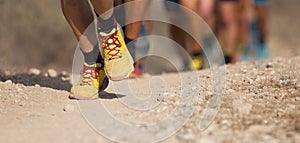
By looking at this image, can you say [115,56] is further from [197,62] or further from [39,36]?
[39,36]

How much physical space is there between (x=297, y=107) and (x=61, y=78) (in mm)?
2302

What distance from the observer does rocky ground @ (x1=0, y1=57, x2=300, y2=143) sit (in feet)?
9.41

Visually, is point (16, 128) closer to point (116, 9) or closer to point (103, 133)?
point (103, 133)

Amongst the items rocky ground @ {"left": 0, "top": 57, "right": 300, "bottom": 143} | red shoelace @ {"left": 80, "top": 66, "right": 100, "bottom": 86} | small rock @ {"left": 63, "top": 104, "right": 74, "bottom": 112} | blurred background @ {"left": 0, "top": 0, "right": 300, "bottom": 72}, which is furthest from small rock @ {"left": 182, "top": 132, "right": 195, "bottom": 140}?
blurred background @ {"left": 0, "top": 0, "right": 300, "bottom": 72}

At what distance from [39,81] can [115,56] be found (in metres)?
1.08

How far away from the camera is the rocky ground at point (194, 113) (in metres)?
2.87

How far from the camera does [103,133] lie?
118 inches

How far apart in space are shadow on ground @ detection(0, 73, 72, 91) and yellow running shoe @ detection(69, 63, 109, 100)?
18.2 inches

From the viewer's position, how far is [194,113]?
10.6 ft

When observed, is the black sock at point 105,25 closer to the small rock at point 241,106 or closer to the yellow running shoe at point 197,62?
the small rock at point 241,106

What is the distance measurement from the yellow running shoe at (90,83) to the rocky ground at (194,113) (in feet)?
0.25

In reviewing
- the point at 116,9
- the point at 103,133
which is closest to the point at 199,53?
the point at 116,9

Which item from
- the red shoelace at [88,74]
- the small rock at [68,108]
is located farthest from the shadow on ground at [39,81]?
the small rock at [68,108]

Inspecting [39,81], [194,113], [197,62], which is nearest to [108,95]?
[39,81]
